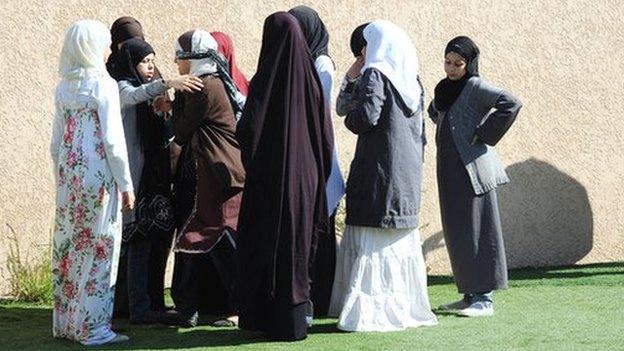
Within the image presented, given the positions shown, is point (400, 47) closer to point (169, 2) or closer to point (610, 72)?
point (169, 2)

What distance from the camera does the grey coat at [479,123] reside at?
313 inches

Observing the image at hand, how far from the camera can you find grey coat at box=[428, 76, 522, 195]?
7.94 m

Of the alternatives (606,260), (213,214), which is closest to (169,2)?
(213,214)

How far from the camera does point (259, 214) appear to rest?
7094 mm

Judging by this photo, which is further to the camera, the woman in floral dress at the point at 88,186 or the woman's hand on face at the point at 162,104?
the woman's hand on face at the point at 162,104

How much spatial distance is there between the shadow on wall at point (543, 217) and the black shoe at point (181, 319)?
382cm

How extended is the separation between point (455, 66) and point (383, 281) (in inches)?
59.2

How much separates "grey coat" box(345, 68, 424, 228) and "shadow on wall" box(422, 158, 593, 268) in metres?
3.43

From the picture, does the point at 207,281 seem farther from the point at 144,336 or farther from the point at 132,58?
the point at 132,58

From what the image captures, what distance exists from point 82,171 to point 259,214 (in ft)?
3.21

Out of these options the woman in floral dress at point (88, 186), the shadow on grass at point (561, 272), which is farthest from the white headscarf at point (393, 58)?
the shadow on grass at point (561, 272)

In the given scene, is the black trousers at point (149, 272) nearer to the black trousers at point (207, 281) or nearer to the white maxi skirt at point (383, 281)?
the black trousers at point (207, 281)

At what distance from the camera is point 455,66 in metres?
8.05

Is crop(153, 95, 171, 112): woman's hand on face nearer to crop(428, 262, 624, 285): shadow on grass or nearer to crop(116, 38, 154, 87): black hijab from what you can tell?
crop(116, 38, 154, 87): black hijab
